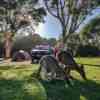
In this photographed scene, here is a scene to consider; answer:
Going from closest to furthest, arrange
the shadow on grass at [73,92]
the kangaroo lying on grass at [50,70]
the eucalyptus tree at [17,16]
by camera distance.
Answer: the shadow on grass at [73,92]
the kangaroo lying on grass at [50,70]
the eucalyptus tree at [17,16]

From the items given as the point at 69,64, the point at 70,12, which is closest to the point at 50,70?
the point at 69,64

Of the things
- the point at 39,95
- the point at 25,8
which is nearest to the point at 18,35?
the point at 25,8

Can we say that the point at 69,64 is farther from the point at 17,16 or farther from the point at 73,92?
the point at 17,16

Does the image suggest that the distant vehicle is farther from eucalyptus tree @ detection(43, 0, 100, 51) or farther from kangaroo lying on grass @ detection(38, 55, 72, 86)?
kangaroo lying on grass @ detection(38, 55, 72, 86)

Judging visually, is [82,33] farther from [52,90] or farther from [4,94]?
[4,94]

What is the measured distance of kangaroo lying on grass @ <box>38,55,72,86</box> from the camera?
37.3 feet

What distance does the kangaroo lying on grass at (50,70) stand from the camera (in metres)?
11.4

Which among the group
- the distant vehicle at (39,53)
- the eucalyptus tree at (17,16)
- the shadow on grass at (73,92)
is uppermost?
the eucalyptus tree at (17,16)

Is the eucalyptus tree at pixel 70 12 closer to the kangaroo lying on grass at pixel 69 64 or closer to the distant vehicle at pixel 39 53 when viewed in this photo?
the distant vehicle at pixel 39 53

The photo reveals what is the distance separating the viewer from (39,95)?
6.12 m

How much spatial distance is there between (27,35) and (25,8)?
10.4 metres

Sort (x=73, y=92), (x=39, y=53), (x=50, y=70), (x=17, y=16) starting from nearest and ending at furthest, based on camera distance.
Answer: (x=73, y=92)
(x=50, y=70)
(x=39, y=53)
(x=17, y=16)

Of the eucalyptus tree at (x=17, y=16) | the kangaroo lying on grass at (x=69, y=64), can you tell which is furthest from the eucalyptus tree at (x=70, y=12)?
the kangaroo lying on grass at (x=69, y=64)

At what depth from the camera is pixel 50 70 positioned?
1184cm
